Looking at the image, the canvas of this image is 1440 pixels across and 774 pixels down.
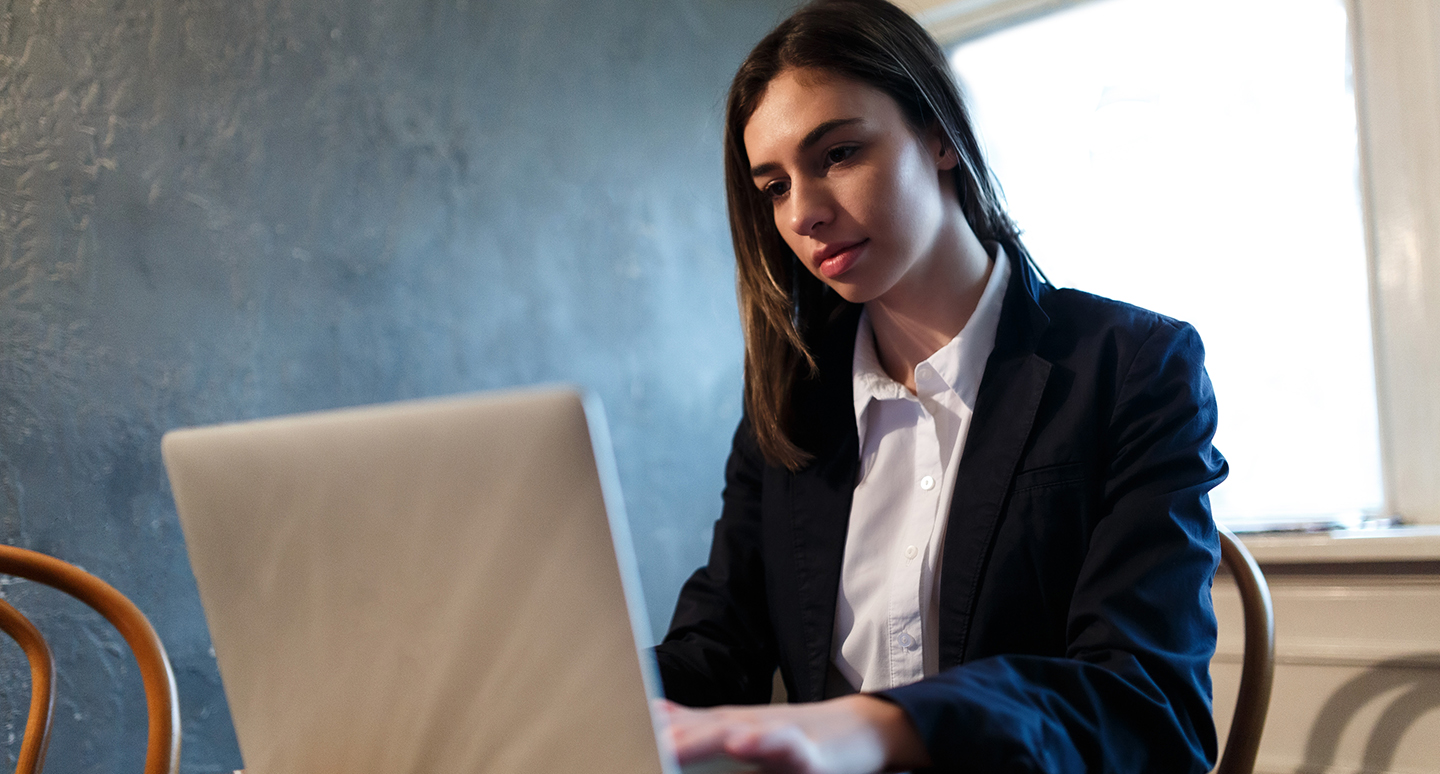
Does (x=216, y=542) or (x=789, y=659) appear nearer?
(x=216, y=542)

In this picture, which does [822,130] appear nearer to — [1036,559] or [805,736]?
[1036,559]

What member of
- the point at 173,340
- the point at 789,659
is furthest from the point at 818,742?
the point at 173,340

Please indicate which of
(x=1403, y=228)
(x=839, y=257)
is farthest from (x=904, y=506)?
(x=1403, y=228)

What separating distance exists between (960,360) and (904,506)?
6.7 inches

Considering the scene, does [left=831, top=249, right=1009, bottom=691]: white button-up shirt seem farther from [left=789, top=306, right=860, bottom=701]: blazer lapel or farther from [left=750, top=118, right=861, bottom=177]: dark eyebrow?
[left=750, top=118, right=861, bottom=177]: dark eyebrow

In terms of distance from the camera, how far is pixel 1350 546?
1477 mm

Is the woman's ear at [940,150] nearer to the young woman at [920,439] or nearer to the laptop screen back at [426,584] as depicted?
the young woman at [920,439]

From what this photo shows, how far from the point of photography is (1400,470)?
1629 mm

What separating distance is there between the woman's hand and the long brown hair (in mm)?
585

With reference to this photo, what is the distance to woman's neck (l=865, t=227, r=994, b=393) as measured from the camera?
1141mm

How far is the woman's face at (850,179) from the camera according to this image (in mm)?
1046

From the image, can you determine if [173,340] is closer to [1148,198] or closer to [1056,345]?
[1056,345]

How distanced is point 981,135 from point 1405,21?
3.20 feet

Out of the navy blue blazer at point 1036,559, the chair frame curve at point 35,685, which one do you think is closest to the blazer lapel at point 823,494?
the navy blue blazer at point 1036,559
